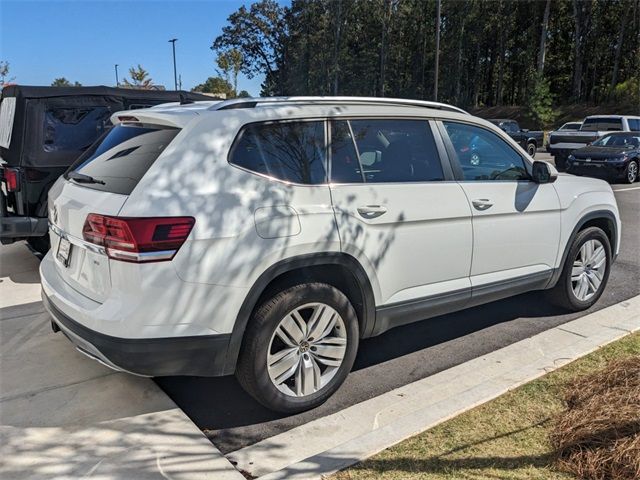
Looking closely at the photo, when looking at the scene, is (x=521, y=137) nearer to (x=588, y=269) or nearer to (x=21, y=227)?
(x=588, y=269)

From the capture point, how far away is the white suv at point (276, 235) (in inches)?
108

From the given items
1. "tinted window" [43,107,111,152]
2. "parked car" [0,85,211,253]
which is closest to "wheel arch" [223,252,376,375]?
"parked car" [0,85,211,253]

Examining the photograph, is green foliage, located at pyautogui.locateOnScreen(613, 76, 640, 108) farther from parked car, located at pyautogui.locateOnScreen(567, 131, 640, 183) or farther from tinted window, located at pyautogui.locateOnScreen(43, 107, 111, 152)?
tinted window, located at pyautogui.locateOnScreen(43, 107, 111, 152)

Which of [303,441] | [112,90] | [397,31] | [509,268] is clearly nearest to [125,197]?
[303,441]

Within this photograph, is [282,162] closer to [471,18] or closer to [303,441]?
[303,441]

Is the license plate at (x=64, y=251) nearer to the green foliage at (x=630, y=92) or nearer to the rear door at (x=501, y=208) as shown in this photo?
the rear door at (x=501, y=208)

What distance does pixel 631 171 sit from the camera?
48.7 feet

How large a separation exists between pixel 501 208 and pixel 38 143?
4.61 m

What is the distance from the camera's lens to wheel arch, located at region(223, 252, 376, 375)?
9.53 feet

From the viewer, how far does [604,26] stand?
157 ft

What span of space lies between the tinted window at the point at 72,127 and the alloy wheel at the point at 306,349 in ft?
12.6

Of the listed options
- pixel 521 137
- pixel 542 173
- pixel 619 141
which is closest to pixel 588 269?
pixel 542 173

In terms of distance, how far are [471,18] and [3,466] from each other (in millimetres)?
54652

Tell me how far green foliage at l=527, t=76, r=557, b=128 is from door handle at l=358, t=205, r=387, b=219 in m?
39.1
